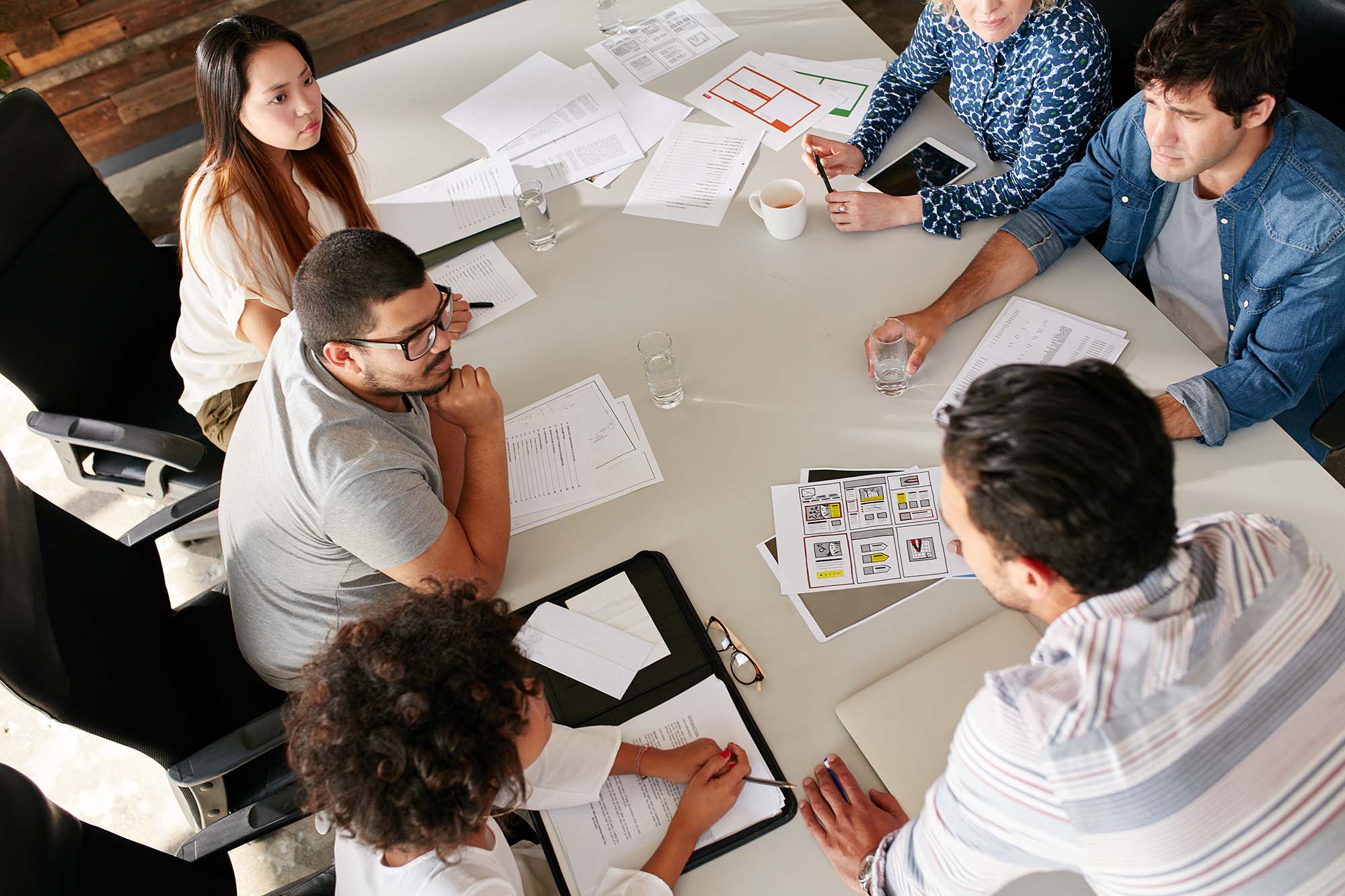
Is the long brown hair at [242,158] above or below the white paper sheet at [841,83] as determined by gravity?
above

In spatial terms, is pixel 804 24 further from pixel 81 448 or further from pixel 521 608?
pixel 81 448

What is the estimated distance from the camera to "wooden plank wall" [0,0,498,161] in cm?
355

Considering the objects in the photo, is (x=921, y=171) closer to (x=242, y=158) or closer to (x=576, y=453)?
(x=576, y=453)

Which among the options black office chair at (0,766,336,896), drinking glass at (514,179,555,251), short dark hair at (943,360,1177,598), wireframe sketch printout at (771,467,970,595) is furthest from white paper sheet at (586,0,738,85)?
black office chair at (0,766,336,896)

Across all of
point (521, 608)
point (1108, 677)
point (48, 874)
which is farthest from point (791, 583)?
point (48, 874)

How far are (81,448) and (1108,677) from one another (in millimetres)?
2014

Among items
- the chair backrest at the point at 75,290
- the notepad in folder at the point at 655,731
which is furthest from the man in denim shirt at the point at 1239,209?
the chair backrest at the point at 75,290

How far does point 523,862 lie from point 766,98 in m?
1.75

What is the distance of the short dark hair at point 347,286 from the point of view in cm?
141

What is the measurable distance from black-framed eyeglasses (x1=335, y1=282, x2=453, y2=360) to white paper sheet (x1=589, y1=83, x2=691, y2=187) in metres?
0.77

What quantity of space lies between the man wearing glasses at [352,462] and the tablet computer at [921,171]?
1.01 meters

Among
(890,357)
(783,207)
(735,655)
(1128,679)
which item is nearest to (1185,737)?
(1128,679)

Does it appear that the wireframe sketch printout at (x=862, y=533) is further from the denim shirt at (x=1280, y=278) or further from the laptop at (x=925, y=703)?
the denim shirt at (x=1280, y=278)

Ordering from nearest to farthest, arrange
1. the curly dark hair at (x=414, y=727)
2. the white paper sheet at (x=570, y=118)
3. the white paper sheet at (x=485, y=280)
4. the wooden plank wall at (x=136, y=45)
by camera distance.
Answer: the curly dark hair at (x=414, y=727) → the white paper sheet at (x=485, y=280) → the white paper sheet at (x=570, y=118) → the wooden plank wall at (x=136, y=45)
